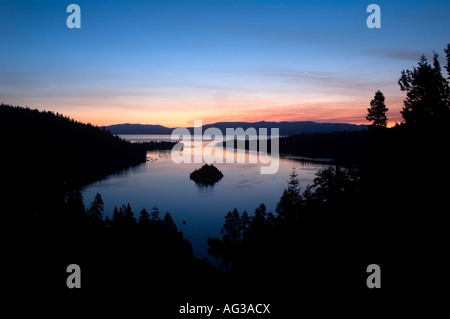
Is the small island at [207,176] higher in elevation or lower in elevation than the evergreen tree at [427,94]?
lower

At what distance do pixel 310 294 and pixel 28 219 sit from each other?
40.8 metres

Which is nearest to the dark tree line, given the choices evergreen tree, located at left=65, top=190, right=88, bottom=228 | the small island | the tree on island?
the tree on island

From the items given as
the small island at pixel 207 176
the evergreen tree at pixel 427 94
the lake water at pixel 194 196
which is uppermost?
the evergreen tree at pixel 427 94

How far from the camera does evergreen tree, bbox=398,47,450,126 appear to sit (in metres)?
17.5

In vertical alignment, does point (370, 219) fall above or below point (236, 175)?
above

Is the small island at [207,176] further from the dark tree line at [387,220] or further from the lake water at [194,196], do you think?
the dark tree line at [387,220]

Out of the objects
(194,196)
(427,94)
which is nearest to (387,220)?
(427,94)

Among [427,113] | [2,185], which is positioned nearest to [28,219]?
[427,113]

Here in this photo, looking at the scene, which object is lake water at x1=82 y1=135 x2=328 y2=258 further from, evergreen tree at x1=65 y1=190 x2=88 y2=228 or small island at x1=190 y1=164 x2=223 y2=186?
evergreen tree at x1=65 y1=190 x2=88 y2=228

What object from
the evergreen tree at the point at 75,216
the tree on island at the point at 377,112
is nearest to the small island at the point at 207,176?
the evergreen tree at the point at 75,216

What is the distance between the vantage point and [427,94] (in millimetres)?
18203

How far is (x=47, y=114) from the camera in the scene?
19862cm

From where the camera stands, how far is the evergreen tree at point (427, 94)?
57.3 ft

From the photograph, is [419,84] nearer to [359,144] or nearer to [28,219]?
[28,219]
